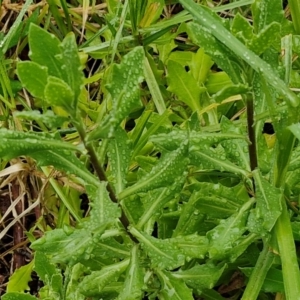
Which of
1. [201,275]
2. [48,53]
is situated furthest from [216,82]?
[48,53]

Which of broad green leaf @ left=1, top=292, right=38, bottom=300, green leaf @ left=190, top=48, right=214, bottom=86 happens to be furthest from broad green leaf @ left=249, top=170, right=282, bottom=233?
green leaf @ left=190, top=48, right=214, bottom=86

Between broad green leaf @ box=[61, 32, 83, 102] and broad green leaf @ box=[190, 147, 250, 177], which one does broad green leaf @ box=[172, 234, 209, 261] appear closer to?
broad green leaf @ box=[190, 147, 250, 177]

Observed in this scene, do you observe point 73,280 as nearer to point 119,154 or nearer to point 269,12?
point 119,154

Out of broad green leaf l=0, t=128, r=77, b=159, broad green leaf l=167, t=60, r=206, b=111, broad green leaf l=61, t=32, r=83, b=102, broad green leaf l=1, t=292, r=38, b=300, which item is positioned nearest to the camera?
broad green leaf l=61, t=32, r=83, b=102

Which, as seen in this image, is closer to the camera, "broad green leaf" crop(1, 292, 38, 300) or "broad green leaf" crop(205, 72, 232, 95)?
"broad green leaf" crop(1, 292, 38, 300)

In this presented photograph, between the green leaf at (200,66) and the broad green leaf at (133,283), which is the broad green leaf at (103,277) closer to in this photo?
the broad green leaf at (133,283)

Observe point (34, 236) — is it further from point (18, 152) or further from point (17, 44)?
point (18, 152)

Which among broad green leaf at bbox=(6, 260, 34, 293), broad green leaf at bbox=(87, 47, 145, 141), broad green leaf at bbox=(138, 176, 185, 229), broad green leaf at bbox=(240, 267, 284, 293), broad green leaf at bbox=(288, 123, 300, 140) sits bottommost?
broad green leaf at bbox=(6, 260, 34, 293)

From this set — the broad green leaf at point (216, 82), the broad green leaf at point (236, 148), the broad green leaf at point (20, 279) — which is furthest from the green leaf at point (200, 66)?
the broad green leaf at point (20, 279)
